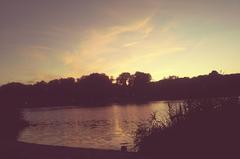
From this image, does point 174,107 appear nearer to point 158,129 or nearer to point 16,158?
point 158,129

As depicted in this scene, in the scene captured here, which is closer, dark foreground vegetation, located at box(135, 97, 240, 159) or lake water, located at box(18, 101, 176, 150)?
dark foreground vegetation, located at box(135, 97, 240, 159)

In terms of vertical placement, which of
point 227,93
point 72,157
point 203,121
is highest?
point 227,93

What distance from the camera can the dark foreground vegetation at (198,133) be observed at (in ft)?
43.1

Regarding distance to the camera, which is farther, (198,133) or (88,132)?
(88,132)

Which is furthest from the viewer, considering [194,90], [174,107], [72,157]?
[194,90]

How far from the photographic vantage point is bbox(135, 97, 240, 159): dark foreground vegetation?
43.1 ft

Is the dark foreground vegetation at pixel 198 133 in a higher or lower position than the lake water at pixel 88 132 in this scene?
higher

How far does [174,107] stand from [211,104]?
252cm

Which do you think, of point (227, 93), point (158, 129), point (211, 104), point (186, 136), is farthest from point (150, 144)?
point (227, 93)

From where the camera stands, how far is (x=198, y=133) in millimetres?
13867

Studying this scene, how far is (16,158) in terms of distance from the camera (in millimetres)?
13836

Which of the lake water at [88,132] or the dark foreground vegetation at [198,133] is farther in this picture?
the lake water at [88,132]

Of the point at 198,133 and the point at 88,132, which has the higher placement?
the point at 198,133

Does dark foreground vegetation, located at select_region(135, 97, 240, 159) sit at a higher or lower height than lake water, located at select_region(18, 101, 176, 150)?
higher
